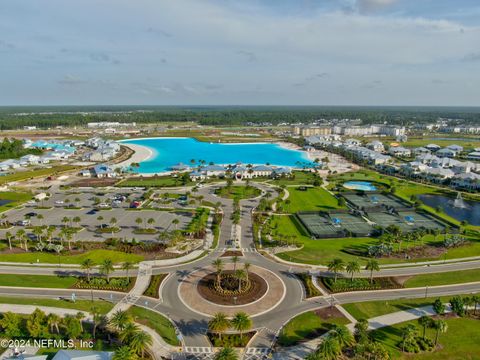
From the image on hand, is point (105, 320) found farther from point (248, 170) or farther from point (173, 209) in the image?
point (248, 170)

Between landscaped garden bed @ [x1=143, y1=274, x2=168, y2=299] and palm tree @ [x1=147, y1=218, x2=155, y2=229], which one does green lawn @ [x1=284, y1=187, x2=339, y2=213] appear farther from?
landscaped garden bed @ [x1=143, y1=274, x2=168, y2=299]

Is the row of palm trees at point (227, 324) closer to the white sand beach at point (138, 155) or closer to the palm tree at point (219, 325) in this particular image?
the palm tree at point (219, 325)

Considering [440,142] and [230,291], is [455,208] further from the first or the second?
[440,142]

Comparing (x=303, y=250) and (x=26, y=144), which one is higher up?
(x=26, y=144)

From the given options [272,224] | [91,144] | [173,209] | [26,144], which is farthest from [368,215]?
[26,144]

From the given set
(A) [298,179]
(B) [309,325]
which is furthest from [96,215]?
(A) [298,179]

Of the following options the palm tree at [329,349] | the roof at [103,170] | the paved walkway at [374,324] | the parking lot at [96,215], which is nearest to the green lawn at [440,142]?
the roof at [103,170]
